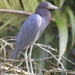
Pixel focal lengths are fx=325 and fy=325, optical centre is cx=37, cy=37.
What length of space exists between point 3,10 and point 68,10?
434mm

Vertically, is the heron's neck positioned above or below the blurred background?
above

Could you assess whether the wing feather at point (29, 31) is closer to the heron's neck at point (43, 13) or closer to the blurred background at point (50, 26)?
the heron's neck at point (43, 13)

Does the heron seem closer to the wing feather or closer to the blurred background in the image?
the wing feather

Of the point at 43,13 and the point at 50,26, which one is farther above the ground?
the point at 43,13

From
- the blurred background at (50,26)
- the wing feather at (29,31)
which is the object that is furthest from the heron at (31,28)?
the blurred background at (50,26)

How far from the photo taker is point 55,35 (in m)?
2.29

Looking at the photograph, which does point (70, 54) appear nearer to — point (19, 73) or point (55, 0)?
point (55, 0)

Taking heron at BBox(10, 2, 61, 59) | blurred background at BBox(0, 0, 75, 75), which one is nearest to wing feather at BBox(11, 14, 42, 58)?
heron at BBox(10, 2, 61, 59)

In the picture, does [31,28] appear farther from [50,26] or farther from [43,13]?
[50,26]

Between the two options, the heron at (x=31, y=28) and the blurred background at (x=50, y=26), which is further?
the blurred background at (x=50, y=26)

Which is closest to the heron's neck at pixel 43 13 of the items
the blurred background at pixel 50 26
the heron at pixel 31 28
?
the heron at pixel 31 28

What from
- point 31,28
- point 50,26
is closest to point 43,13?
point 31,28

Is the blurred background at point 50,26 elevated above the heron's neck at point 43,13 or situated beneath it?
situated beneath

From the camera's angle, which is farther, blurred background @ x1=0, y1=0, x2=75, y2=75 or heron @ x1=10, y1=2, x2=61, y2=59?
blurred background @ x1=0, y1=0, x2=75, y2=75
